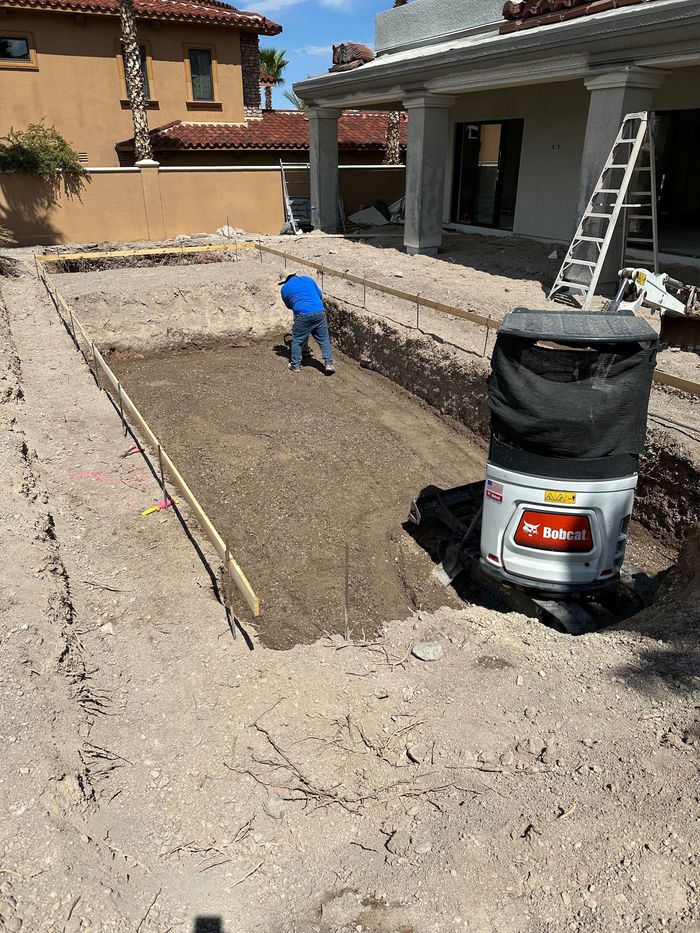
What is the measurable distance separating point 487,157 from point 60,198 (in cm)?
1176

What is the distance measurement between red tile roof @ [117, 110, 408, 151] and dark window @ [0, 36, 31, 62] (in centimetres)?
356

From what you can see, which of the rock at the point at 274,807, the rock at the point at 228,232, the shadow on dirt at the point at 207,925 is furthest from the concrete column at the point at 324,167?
the shadow on dirt at the point at 207,925

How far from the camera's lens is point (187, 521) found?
17.9 feet

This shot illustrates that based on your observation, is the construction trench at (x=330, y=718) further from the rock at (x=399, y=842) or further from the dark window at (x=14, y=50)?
the dark window at (x=14, y=50)

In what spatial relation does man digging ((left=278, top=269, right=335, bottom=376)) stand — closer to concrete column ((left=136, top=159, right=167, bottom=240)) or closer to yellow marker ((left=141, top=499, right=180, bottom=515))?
yellow marker ((left=141, top=499, right=180, bottom=515))

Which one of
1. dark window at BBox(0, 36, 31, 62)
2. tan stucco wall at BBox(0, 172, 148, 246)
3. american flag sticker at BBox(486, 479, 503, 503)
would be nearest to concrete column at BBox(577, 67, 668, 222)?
american flag sticker at BBox(486, 479, 503, 503)

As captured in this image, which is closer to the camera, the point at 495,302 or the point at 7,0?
the point at 495,302

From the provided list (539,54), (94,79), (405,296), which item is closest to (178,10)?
(94,79)

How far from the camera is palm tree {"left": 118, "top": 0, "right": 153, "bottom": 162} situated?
1797 cm

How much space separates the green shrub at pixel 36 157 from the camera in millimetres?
16609

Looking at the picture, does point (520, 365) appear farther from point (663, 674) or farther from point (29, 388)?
point (29, 388)

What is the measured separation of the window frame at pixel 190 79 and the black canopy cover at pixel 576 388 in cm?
2320

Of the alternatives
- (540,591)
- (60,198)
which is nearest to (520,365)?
(540,591)

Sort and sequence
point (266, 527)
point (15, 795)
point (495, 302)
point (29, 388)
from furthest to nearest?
point (495, 302)
point (29, 388)
point (266, 527)
point (15, 795)
